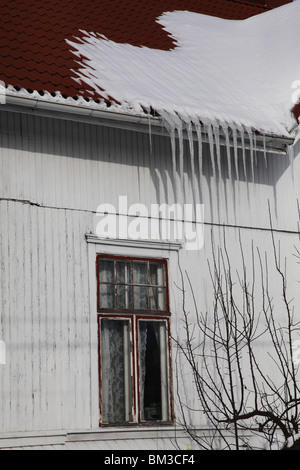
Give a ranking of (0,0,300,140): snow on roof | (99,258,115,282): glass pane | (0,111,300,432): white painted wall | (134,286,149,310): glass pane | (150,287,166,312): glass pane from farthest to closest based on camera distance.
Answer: (150,287,166,312): glass pane < (134,286,149,310): glass pane < (99,258,115,282): glass pane < (0,0,300,140): snow on roof < (0,111,300,432): white painted wall

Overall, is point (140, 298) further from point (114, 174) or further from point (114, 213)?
point (114, 174)

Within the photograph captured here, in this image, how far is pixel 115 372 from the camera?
905cm

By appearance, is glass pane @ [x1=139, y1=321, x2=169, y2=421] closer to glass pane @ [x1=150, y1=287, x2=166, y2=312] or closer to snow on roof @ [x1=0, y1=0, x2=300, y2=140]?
glass pane @ [x1=150, y1=287, x2=166, y2=312]

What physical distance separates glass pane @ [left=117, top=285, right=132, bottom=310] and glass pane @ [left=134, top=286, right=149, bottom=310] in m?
0.07

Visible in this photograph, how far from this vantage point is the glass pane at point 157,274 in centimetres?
950

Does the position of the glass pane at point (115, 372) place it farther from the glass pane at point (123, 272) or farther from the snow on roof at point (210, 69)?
the snow on roof at point (210, 69)

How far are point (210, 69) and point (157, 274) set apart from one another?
2.88 metres

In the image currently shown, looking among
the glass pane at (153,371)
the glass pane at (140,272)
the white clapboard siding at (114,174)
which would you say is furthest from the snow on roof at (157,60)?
the glass pane at (153,371)

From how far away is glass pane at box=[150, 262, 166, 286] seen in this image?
31.2ft

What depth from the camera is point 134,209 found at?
31.0 feet

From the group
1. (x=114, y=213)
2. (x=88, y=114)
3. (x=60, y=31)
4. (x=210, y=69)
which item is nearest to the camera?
(x=88, y=114)

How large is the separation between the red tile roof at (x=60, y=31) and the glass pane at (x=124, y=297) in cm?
203

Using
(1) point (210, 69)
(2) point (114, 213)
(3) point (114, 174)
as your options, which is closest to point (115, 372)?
(2) point (114, 213)

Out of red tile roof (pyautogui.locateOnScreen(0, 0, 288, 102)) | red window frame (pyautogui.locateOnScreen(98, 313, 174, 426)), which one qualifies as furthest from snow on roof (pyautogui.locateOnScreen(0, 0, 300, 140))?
red window frame (pyautogui.locateOnScreen(98, 313, 174, 426))
